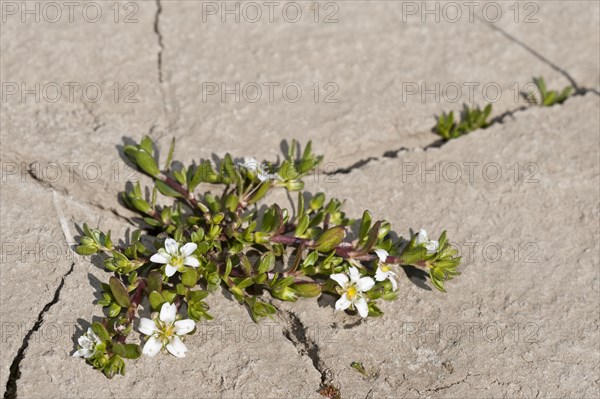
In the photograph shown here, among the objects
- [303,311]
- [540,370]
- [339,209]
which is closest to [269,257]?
[303,311]

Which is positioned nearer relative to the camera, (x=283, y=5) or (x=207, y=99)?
(x=207, y=99)

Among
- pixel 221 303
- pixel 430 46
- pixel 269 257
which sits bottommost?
pixel 221 303

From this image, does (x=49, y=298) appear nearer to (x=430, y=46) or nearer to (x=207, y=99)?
(x=207, y=99)

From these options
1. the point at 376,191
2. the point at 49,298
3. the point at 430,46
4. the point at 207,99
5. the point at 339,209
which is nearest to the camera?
the point at 49,298

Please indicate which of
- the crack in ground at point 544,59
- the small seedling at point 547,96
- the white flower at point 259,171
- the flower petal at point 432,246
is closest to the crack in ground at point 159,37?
the white flower at point 259,171

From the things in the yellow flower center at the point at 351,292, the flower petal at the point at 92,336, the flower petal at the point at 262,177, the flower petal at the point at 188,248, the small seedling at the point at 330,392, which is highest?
the flower petal at the point at 262,177

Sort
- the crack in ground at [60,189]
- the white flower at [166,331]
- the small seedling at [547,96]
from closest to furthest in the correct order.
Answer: the white flower at [166,331] < the crack in ground at [60,189] < the small seedling at [547,96]

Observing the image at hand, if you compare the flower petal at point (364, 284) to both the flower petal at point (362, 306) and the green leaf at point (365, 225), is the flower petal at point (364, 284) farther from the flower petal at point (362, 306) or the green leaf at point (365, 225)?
the green leaf at point (365, 225)
